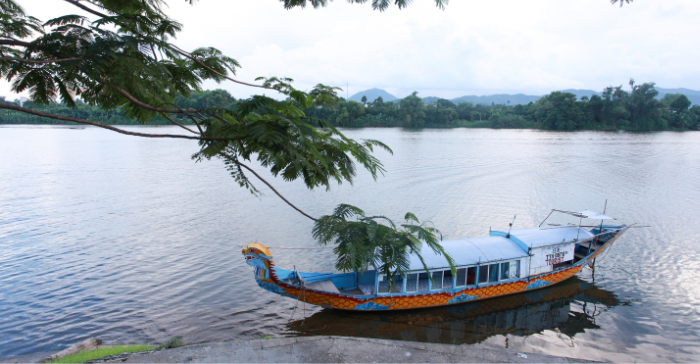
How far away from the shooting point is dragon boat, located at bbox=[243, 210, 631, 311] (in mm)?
11281

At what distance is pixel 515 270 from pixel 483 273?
1.26m

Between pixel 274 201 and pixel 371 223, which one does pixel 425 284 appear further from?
pixel 274 201

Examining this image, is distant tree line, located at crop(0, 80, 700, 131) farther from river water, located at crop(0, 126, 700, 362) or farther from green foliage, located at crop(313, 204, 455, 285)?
green foliage, located at crop(313, 204, 455, 285)

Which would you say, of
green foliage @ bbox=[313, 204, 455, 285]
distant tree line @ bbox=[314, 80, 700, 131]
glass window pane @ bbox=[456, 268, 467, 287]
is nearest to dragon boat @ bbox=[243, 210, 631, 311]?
glass window pane @ bbox=[456, 268, 467, 287]

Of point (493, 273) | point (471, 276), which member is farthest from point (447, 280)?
point (493, 273)

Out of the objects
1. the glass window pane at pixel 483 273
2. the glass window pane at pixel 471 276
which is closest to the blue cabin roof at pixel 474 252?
the glass window pane at pixel 483 273

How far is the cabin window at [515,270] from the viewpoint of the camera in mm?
12891

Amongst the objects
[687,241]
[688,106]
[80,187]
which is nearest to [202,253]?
[80,187]

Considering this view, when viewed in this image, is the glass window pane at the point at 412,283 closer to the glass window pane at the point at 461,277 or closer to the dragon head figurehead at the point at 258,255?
the glass window pane at the point at 461,277

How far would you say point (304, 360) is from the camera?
6973 millimetres

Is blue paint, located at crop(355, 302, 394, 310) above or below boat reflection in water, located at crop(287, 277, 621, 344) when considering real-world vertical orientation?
above

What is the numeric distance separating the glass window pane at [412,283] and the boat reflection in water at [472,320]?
2.68 feet

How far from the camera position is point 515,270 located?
42.6ft

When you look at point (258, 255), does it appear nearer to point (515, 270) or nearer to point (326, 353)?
point (326, 353)
